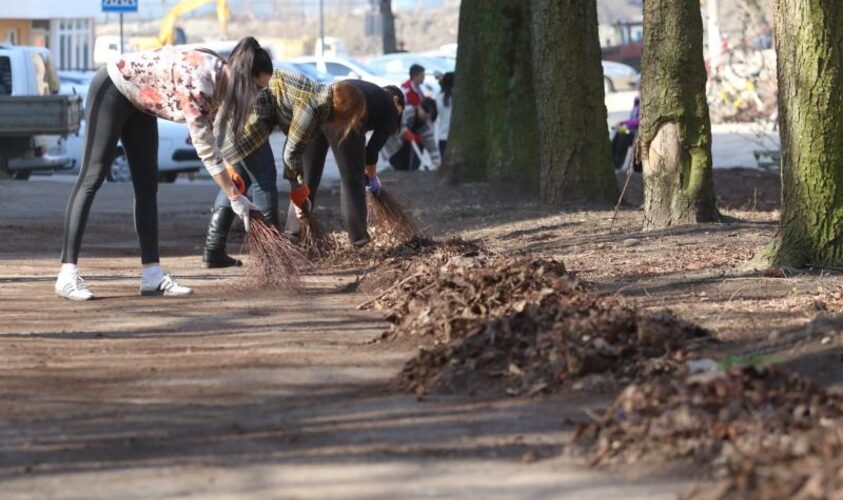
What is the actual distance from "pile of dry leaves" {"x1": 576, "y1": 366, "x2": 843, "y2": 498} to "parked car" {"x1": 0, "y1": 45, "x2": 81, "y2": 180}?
14725 millimetres

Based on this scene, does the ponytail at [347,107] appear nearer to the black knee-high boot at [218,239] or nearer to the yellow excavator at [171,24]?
the black knee-high boot at [218,239]

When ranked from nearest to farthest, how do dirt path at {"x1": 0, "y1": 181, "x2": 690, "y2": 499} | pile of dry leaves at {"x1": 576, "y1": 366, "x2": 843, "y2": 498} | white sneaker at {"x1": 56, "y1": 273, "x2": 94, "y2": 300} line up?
pile of dry leaves at {"x1": 576, "y1": 366, "x2": 843, "y2": 498} < dirt path at {"x1": 0, "y1": 181, "x2": 690, "y2": 499} < white sneaker at {"x1": 56, "y1": 273, "x2": 94, "y2": 300}

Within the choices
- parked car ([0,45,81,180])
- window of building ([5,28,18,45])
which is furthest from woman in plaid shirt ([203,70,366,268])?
window of building ([5,28,18,45])

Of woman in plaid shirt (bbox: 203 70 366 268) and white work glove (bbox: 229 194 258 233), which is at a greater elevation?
woman in plaid shirt (bbox: 203 70 366 268)

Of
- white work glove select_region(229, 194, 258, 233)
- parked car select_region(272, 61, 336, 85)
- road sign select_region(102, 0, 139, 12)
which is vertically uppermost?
road sign select_region(102, 0, 139, 12)

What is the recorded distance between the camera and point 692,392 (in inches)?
213

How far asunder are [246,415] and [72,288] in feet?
11.6

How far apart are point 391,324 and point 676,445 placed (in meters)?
3.18

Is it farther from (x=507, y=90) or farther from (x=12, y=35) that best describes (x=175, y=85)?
(x=12, y=35)

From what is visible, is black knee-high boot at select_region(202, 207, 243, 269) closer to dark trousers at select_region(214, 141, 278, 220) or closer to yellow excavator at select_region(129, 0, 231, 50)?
dark trousers at select_region(214, 141, 278, 220)

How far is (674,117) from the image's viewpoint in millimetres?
12070

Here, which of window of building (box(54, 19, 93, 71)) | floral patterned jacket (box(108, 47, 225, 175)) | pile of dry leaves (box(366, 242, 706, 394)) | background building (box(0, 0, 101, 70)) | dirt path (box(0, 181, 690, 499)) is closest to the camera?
dirt path (box(0, 181, 690, 499))

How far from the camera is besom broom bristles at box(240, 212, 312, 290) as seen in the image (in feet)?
32.3

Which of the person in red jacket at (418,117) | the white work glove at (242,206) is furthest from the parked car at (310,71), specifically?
the white work glove at (242,206)
